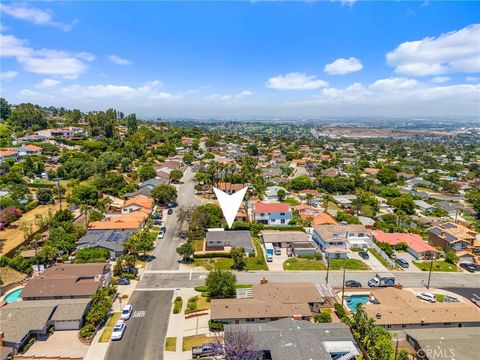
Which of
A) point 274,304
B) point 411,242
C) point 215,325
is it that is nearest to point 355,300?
point 274,304

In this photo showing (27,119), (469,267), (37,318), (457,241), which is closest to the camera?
(37,318)

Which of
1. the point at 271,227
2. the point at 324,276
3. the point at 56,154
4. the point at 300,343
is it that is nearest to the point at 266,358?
the point at 300,343

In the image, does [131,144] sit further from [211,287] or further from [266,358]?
[266,358]

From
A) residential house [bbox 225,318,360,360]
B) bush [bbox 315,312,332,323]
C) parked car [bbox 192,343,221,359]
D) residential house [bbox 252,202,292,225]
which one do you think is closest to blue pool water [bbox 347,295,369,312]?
bush [bbox 315,312,332,323]

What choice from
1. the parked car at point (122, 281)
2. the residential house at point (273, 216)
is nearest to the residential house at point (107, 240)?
the parked car at point (122, 281)

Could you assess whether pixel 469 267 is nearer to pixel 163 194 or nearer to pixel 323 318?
pixel 323 318

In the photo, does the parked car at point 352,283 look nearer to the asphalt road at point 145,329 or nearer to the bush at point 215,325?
the bush at point 215,325

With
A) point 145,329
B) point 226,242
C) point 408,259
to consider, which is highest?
point 226,242
